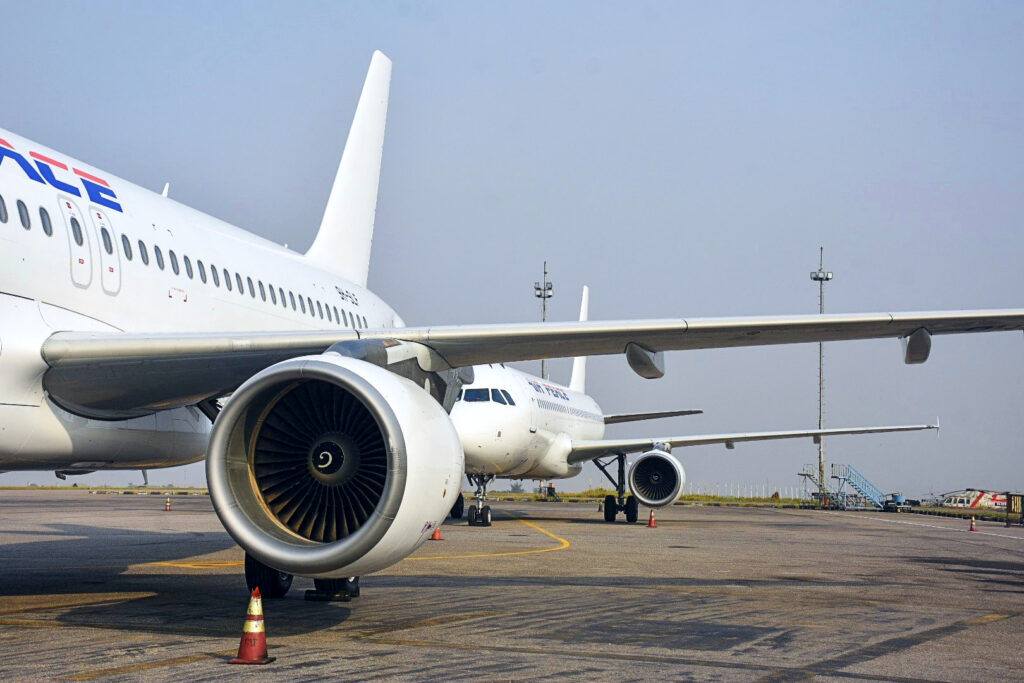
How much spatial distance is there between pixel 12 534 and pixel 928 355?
55.1ft

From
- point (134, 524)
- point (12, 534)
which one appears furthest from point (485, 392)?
point (12, 534)

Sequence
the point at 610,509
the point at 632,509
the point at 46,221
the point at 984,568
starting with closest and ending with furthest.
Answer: the point at 46,221, the point at 984,568, the point at 632,509, the point at 610,509

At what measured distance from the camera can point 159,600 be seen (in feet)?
33.1

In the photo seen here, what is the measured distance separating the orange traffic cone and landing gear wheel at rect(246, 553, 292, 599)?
308cm

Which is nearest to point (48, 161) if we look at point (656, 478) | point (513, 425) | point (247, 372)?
point (247, 372)

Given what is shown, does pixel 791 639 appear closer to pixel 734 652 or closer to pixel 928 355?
pixel 734 652

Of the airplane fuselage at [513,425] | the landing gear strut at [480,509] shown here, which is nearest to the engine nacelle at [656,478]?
the airplane fuselage at [513,425]

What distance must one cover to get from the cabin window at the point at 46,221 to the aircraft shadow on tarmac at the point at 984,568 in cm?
1072

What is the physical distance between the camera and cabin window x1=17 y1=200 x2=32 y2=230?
26.8 feet

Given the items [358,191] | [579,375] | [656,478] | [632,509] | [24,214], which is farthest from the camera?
[579,375]

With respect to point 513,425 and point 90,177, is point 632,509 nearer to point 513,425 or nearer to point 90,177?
point 513,425

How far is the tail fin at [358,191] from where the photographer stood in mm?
16391

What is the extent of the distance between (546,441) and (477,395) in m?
3.94

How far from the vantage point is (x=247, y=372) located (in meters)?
8.49
